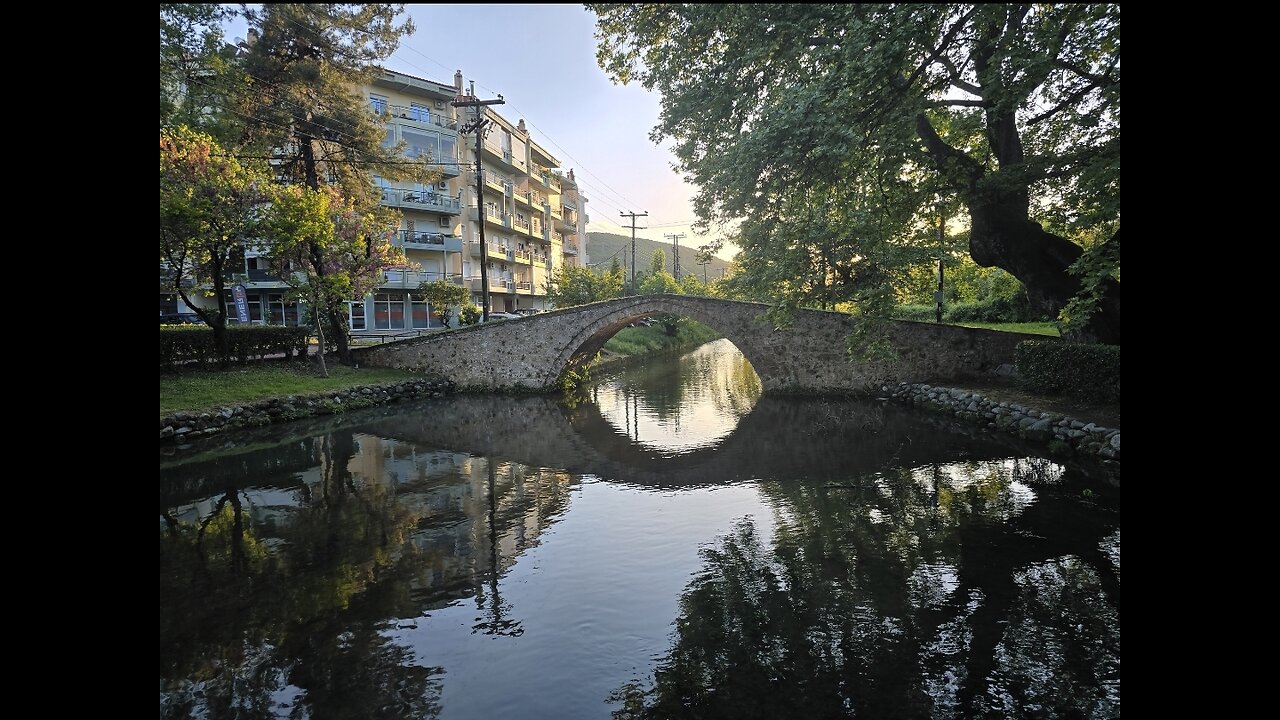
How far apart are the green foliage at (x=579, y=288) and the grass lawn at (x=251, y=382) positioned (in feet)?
41.4

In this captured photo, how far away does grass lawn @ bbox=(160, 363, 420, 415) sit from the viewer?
1606cm

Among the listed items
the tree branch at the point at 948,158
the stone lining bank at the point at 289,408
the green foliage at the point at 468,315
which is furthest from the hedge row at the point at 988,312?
the stone lining bank at the point at 289,408

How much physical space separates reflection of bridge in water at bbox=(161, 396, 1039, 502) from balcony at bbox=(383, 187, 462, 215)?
727 inches

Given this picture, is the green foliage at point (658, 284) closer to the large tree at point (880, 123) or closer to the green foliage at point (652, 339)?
the green foliage at point (652, 339)

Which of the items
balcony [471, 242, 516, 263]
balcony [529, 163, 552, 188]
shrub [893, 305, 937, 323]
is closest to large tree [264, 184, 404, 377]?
balcony [471, 242, 516, 263]

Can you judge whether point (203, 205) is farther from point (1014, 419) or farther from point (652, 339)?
point (652, 339)

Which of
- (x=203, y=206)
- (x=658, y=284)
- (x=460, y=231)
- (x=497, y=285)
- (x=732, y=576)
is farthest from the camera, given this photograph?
(x=658, y=284)

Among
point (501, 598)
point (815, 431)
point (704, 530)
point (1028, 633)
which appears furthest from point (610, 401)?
point (1028, 633)

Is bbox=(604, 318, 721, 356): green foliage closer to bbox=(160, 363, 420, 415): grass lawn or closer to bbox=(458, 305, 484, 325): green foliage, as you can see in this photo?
bbox=(458, 305, 484, 325): green foliage

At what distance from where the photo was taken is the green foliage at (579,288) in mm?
34281

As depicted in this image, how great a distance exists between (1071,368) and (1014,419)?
1600 mm

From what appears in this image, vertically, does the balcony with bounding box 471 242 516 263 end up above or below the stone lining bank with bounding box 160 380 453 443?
above

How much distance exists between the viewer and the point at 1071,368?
13.5 meters

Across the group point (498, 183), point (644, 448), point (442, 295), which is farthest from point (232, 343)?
point (498, 183)
